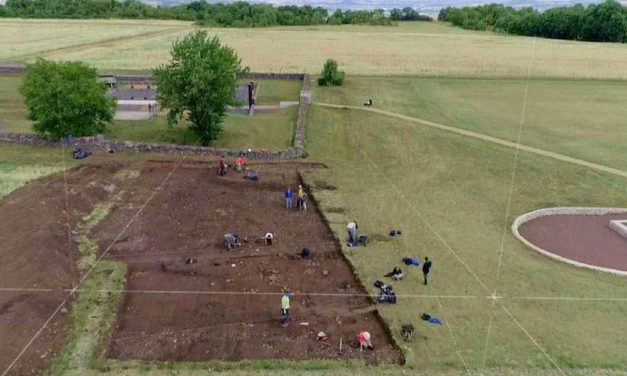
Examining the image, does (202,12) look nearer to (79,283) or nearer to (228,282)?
(79,283)

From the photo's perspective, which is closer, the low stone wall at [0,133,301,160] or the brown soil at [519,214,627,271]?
the brown soil at [519,214,627,271]

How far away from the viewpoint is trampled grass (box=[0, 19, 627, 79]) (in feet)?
257

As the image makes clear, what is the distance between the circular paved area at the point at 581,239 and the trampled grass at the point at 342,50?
48704mm

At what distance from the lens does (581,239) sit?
26609mm

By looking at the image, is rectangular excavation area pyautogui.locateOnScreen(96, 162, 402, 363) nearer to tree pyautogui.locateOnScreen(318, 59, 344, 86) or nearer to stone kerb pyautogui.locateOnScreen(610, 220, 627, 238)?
stone kerb pyautogui.locateOnScreen(610, 220, 627, 238)

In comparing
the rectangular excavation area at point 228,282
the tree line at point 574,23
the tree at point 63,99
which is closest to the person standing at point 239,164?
the rectangular excavation area at point 228,282

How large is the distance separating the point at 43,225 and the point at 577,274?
2367 centimetres

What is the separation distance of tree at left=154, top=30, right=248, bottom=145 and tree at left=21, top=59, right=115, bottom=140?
4.84 m

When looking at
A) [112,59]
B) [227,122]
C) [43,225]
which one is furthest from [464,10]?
[43,225]

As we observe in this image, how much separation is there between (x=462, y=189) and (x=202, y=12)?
497ft

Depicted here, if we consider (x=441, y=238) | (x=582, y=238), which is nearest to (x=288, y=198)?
(x=441, y=238)

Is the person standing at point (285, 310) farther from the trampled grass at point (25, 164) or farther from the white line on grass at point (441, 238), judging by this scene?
the trampled grass at point (25, 164)

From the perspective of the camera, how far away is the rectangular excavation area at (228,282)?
18.2m

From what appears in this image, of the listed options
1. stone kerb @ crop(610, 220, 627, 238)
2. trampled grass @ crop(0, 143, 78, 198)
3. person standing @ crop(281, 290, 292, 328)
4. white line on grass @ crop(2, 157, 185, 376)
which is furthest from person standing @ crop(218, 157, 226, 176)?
stone kerb @ crop(610, 220, 627, 238)
